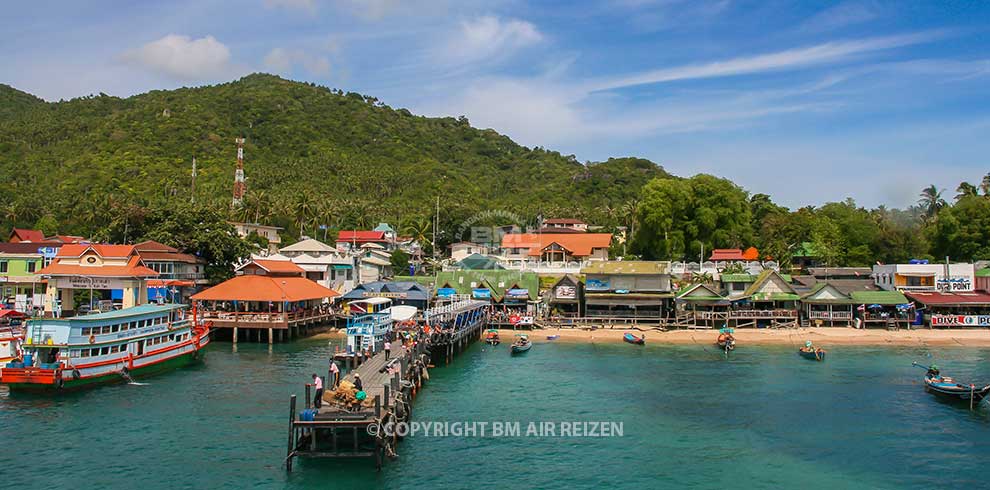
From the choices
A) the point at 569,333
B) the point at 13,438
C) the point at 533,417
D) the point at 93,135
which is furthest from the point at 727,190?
the point at 93,135

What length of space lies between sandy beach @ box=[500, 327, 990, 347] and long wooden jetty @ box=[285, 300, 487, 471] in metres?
15.1

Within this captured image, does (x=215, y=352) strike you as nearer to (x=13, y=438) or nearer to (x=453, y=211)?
(x=13, y=438)

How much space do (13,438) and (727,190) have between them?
3289 inches

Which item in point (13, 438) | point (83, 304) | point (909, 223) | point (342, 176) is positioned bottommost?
point (13, 438)

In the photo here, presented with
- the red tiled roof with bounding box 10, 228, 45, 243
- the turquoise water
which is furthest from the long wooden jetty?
the red tiled roof with bounding box 10, 228, 45, 243

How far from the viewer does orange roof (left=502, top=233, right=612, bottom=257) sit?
9938 cm

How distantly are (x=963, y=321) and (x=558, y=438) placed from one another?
52.6 meters

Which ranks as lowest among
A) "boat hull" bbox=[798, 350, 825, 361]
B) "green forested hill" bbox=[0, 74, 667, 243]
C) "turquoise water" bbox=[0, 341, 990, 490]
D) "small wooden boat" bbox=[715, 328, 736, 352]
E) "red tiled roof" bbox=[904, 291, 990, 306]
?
"turquoise water" bbox=[0, 341, 990, 490]

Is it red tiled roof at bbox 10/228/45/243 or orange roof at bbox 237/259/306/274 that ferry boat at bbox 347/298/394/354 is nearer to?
orange roof at bbox 237/259/306/274

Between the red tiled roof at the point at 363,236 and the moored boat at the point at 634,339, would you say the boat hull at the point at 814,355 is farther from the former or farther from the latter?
the red tiled roof at the point at 363,236

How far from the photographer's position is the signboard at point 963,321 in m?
65.6

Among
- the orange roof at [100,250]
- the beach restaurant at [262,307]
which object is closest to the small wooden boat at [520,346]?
the beach restaurant at [262,307]

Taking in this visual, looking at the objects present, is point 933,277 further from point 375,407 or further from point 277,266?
point 277,266

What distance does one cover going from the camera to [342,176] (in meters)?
151
